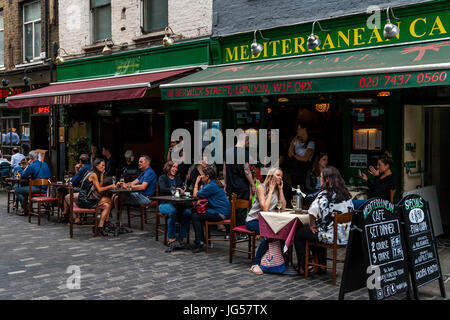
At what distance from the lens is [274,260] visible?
644 cm

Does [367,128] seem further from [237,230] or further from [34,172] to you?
[34,172]

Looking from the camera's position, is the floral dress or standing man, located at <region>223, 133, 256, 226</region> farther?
standing man, located at <region>223, 133, 256, 226</region>

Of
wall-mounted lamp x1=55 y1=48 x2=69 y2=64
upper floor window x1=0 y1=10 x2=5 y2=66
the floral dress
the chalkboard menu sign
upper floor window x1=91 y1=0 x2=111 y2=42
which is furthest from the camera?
upper floor window x1=0 y1=10 x2=5 y2=66

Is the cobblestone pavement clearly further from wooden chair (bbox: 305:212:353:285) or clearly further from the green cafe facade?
the green cafe facade

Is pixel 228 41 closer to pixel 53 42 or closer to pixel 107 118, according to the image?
pixel 107 118

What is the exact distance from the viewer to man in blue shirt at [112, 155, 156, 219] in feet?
30.1

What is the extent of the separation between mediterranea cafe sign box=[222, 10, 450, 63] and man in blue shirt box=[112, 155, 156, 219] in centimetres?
315

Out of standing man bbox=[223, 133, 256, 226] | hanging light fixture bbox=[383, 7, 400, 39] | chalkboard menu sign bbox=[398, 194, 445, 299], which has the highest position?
hanging light fixture bbox=[383, 7, 400, 39]

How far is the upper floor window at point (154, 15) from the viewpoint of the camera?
12531mm

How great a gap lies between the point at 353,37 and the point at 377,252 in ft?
16.2

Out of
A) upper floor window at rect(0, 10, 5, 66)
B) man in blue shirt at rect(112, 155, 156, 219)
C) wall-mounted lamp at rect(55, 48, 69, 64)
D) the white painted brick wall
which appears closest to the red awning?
wall-mounted lamp at rect(55, 48, 69, 64)
